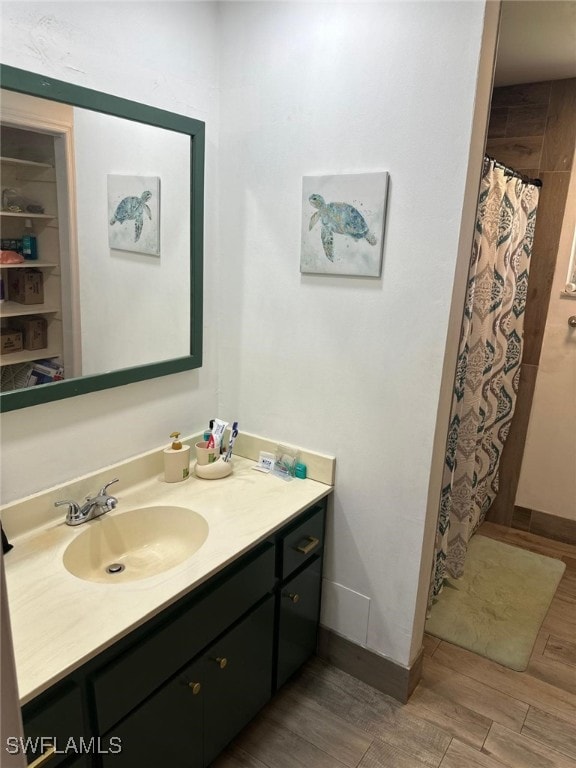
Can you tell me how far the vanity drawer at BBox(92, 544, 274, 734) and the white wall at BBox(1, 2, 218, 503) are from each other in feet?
1.82

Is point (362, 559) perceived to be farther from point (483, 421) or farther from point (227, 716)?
point (483, 421)

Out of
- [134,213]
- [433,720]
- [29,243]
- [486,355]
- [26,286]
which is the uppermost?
[134,213]

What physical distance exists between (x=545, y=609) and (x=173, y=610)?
6.04 feet

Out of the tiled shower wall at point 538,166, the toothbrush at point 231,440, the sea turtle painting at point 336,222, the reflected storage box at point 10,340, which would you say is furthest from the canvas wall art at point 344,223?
the tiled shower wall at point 538,166

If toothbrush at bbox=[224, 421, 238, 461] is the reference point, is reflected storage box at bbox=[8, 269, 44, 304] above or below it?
above

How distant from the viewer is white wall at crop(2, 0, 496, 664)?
1439 millimetres

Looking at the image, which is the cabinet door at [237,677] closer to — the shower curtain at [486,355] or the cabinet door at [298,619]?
the cabinet door at [298,619]

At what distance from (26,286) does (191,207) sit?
66 centimetres

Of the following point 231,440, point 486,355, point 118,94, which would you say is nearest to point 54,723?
point 231,440

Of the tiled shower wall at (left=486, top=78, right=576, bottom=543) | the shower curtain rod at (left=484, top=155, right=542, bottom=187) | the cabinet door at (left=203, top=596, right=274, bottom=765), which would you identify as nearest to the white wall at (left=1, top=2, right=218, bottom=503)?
the cabinet door at (left=203, top=596, right=274, bottom=765)

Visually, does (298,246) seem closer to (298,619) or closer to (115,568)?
(115,568)

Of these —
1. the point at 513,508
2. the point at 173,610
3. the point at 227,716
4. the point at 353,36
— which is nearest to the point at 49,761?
the point at 173,610

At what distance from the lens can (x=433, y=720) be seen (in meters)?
1.79

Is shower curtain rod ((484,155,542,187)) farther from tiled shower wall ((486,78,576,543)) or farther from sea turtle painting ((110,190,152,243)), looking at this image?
sea turtle painting ((110,190,152,243))
